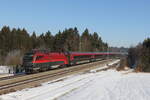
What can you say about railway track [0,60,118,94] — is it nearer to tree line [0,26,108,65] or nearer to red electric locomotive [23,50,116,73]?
red electric locomotive [23,50,116,73]

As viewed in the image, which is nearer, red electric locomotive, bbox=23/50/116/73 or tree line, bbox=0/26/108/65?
red electric locomotive, bbox=23/50/116/73

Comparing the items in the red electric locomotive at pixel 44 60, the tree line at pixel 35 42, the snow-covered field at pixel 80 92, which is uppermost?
the tree line at pixel 35 42

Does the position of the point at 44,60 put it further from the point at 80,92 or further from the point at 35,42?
the point at 35,42

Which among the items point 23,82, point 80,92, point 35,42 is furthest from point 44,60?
point 35,42

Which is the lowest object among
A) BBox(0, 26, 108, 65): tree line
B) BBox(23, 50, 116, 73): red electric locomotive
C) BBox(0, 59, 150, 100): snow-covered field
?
BBox(0, 59, 150, 100): snow-covered field

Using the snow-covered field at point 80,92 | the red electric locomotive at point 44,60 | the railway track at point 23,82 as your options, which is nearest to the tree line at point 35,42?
the red electric locomotive at point 44,60

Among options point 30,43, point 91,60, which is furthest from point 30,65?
point 30,43

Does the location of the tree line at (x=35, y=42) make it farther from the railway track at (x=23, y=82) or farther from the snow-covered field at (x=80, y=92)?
the snow-covered field at (x=80, y=92)

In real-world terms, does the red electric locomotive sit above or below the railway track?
above

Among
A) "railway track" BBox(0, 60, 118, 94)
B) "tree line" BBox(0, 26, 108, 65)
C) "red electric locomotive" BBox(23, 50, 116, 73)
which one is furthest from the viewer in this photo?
"tree line" BBox(0, 26, 108, 65)

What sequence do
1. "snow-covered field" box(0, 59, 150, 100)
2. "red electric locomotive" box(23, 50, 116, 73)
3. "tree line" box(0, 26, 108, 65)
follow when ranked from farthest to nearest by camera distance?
"tree line" box(0, 26, 108, 65), "red electric locomotive" box(23, 50, 116, 73), "snow-covered field" box(0, 59, 150, 100)

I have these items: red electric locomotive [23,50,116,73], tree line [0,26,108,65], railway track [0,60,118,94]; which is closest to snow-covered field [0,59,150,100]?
railway track [0,60,118,94]

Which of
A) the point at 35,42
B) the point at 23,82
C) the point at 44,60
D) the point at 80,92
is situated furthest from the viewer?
the point at 35,42

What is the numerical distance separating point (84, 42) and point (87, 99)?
104 meters
